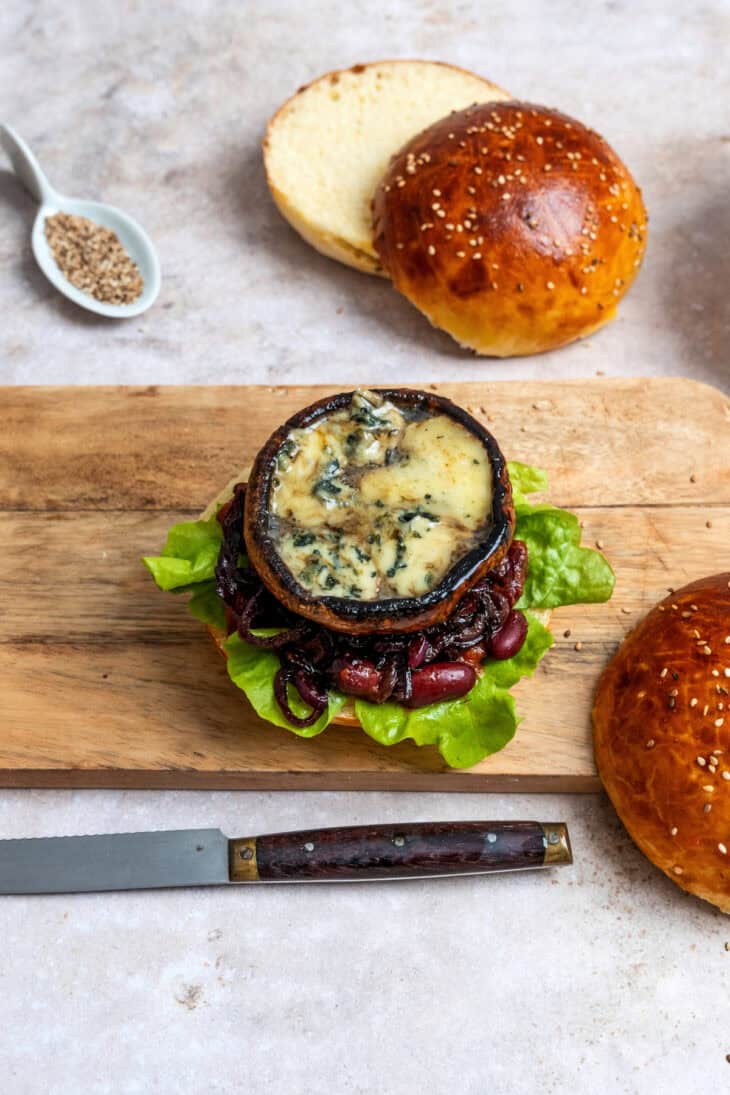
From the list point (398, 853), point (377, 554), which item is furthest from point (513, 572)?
point (398, 853)

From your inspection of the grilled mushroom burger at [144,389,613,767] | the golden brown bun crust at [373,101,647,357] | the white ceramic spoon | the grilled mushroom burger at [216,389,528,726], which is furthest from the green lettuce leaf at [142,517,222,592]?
the white ceramic spoon

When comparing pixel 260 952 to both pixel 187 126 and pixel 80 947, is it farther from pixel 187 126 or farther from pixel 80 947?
pixel 187 126

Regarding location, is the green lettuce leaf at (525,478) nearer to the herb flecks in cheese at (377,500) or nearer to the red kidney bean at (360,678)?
the herb flecks in cheese at (377,500)

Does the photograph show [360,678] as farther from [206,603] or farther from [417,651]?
[206,603]

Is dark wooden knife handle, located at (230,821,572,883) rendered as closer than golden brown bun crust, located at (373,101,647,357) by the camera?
Yes

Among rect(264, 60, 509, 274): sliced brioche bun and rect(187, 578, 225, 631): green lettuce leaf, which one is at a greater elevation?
rect(264, 60, 509, 274): sliced brioche bun

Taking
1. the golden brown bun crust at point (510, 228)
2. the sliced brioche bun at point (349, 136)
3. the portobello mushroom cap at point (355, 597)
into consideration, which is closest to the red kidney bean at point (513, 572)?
the portobello mushroom cap at point (355, 597)

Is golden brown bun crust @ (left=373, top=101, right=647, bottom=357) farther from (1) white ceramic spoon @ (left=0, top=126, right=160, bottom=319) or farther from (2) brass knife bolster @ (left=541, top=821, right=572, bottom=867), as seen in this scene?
(2) brass knife bolster @ (left=541, top=821, right=572, bottom=867)
